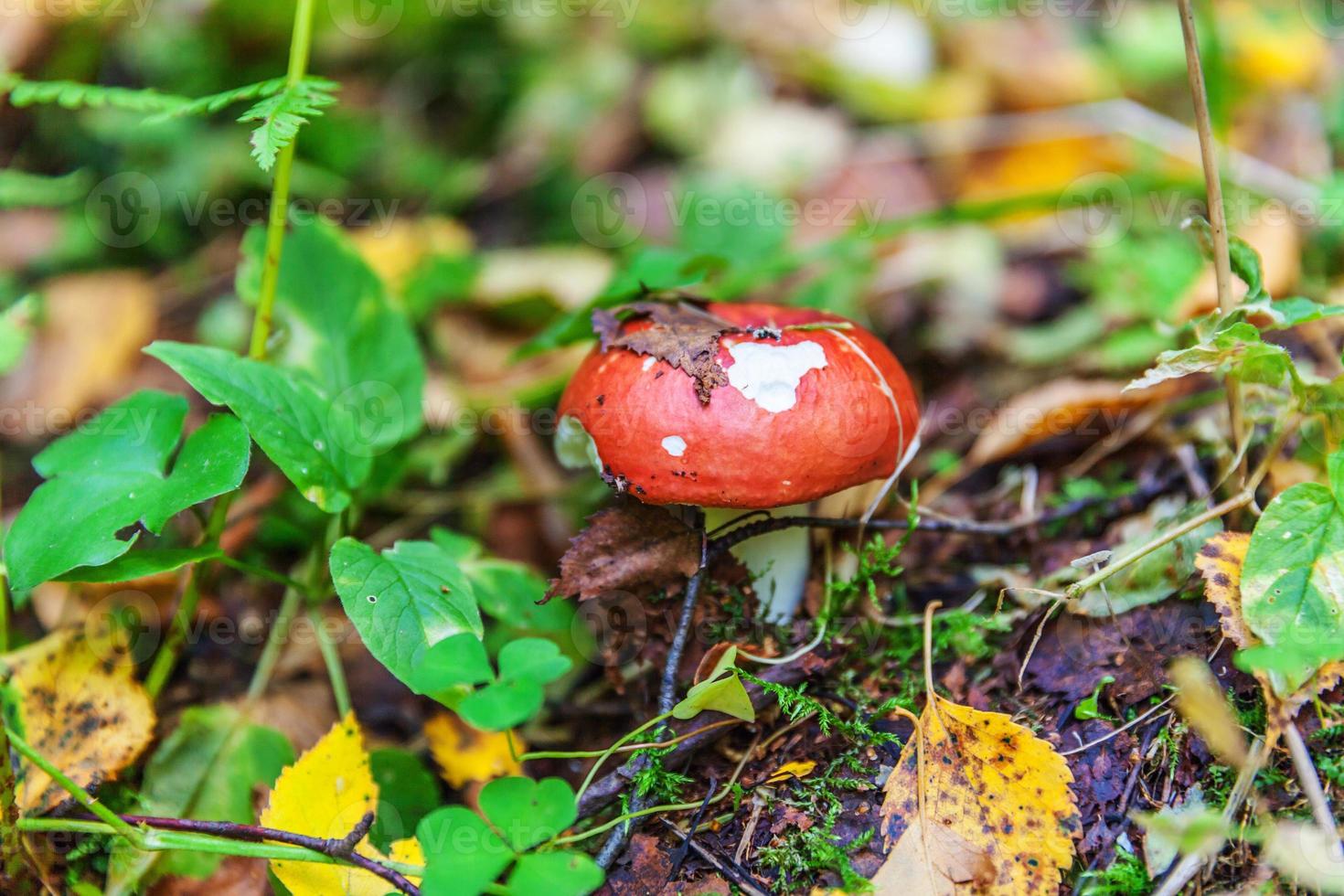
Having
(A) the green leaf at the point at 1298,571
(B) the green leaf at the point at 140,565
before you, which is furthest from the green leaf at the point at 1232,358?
(B) the green leaf at the point at 140,565

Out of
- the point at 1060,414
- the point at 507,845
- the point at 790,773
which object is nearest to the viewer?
the point at 507,845

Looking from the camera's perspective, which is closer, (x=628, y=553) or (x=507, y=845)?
(x=507, y=845)

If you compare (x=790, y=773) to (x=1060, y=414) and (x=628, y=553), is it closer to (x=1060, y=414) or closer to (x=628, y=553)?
(x=628, y=553)

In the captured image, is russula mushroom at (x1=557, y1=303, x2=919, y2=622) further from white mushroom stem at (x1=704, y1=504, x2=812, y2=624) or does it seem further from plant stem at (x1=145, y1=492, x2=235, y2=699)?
plant stem at (x1=145, y1=492, x2=235, y2=699)

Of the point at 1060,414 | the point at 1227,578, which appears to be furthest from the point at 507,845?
the point at 1060,414

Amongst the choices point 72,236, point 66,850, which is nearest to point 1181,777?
point 66,850

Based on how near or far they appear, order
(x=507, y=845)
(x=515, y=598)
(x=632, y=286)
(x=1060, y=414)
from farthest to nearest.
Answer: (x=1060, y=414)
(x=632, y=286)
(x=515, y=598)
(x=507, y=845)
